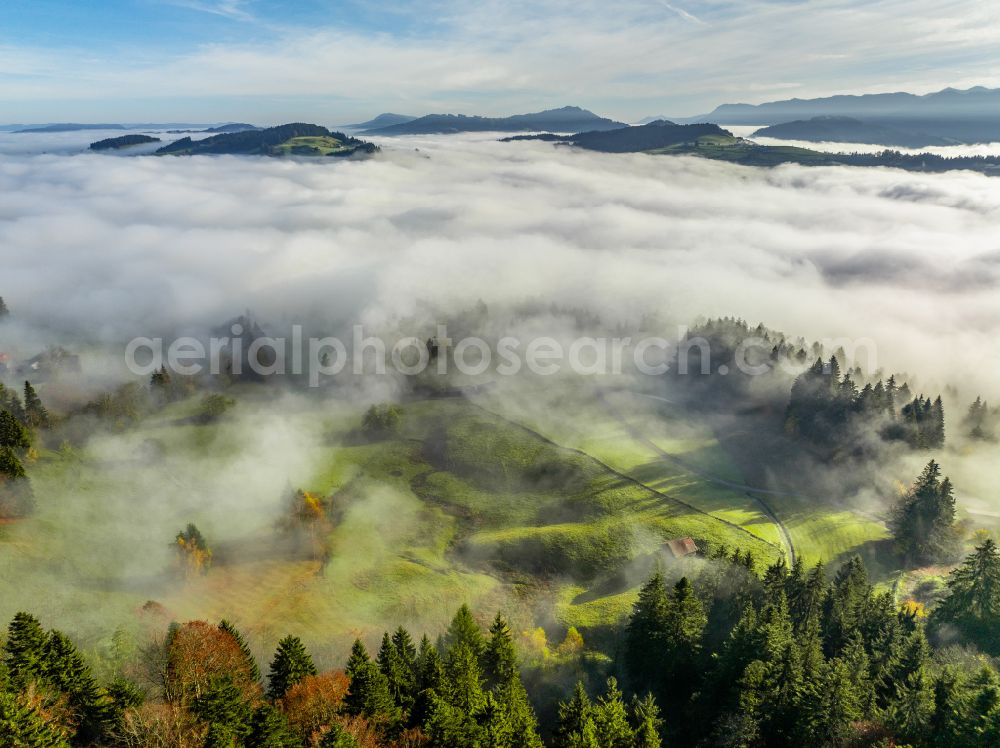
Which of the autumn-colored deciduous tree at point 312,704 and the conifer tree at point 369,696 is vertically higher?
the conifer tree at point 369,696

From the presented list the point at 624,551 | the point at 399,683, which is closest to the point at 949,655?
the point at 624,551

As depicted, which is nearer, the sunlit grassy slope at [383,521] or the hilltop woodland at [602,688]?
the hilltop woodland at [602,688]

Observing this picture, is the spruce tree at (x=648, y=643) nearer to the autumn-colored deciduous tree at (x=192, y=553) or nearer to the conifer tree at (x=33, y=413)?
the autumn-colored deciduous tree at (x=192, y=553)

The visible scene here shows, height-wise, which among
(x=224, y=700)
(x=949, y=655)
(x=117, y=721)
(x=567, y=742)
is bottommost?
(x=949, y=655)

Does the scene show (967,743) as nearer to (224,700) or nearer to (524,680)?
(524,680)

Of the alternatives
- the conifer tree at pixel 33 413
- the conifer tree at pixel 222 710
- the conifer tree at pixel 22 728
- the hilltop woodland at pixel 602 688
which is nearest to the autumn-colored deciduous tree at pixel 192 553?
the hilltop woodland at pixel 602 688

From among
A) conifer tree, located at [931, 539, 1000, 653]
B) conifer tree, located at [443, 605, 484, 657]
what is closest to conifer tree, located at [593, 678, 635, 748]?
conifer tree, located at [443, 605, 484, 657]

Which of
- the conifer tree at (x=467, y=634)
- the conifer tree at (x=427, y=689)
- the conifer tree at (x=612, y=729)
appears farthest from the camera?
the conifer tree at (x=467, y=634)

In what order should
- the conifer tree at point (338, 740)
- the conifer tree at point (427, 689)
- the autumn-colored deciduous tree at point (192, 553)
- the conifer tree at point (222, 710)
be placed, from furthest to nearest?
the autumn-colored deciduous tree at point (192, 553), the conifer tree at point (427, 689), the conifer tree at point (222, 710), the conifer tree at point (338, 740)
